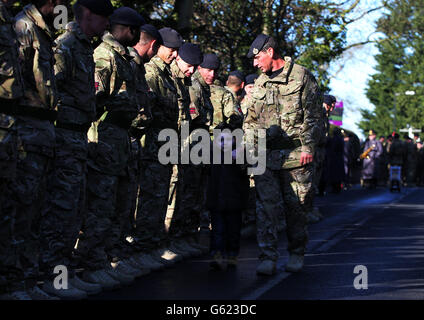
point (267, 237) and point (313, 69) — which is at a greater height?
point (313, 69)

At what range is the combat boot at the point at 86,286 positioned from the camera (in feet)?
24.6

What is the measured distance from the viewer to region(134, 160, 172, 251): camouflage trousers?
370 inches

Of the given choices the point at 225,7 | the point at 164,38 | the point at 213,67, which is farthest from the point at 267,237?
the point at 225,7

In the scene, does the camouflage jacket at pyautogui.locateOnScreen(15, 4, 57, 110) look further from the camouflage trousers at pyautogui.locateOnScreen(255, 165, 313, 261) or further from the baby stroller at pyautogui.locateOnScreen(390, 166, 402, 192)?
the baby stroller at pyautogui.locateOnScreen(390, 166, 402, 192)

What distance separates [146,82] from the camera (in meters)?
9.23

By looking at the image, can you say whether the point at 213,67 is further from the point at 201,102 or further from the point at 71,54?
the point at 71,54

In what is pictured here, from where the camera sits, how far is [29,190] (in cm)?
636

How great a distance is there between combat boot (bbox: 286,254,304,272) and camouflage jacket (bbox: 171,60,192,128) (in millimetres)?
2241

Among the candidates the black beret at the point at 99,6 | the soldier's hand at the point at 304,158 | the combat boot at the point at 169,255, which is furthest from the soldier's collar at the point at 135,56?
the combat boot at the point at 169,255

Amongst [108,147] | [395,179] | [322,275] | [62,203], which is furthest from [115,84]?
[395,179]

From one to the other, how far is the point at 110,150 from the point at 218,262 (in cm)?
184

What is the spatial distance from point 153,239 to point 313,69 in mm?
13002

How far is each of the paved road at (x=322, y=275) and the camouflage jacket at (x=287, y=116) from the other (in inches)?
46.8
